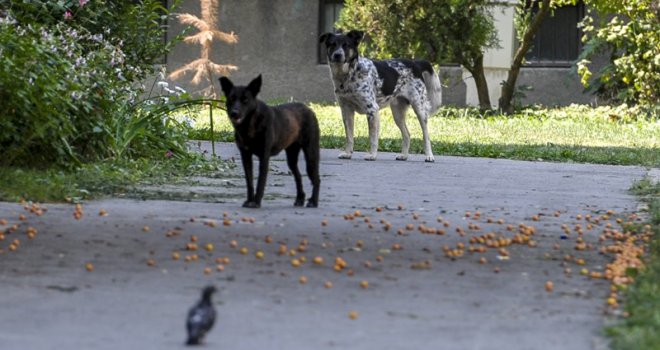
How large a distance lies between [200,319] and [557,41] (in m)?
20.5

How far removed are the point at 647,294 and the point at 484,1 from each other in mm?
16034

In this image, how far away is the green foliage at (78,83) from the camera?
9.19m

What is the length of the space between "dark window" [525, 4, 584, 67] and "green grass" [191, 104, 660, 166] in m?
1.66

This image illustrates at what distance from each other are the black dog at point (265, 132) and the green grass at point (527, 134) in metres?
5.72

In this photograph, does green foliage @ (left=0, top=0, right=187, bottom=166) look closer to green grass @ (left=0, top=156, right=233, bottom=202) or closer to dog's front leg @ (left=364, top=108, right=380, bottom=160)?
green grass @ (left=0, top=156, right=233, bottom=202)

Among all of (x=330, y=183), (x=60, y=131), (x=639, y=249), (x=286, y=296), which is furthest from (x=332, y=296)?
(x=330, y=183)

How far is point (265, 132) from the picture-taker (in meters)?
8.30

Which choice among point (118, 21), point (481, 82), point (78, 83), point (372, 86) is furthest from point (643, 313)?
point (481, 82)

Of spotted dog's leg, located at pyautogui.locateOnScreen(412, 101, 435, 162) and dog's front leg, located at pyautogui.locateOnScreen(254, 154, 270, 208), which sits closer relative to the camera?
dog's front leg, located at pyautogui.locateOnScreen(254, 154, 270, 208)

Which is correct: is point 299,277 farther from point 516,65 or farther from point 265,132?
point 516,65

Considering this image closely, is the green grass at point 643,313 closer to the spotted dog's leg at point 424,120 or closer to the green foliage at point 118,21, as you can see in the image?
the green foliage at point 118,21

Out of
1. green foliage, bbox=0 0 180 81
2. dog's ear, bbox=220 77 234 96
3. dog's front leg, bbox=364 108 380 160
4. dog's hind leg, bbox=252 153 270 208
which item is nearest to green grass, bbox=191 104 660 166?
dog's front leg, bbox=364 108 380 160

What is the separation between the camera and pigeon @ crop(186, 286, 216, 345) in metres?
4.46

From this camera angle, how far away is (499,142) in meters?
16.5
